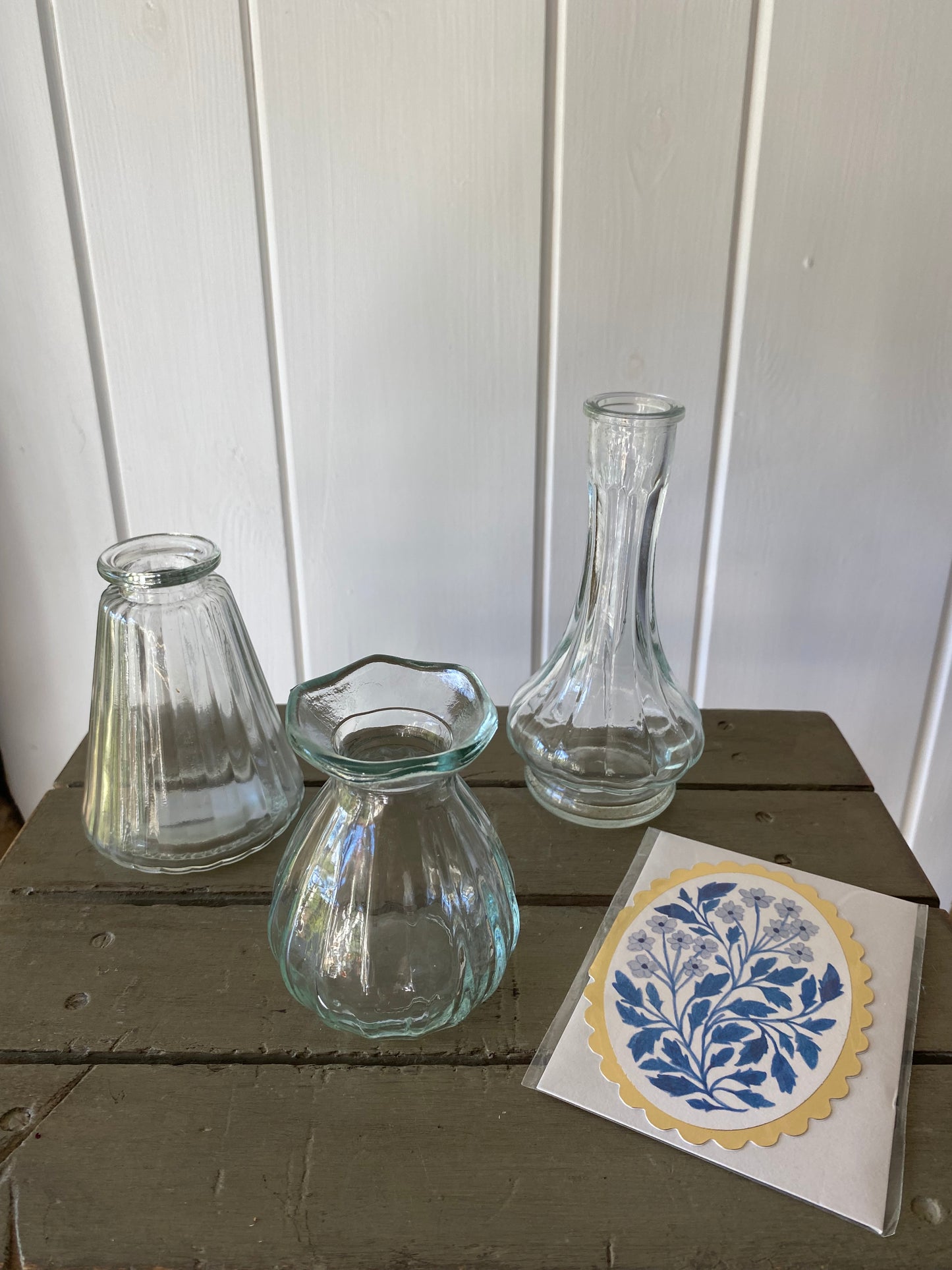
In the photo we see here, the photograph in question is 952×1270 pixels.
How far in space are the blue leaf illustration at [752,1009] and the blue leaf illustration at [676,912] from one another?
0.06 metres

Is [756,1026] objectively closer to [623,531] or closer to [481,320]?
[623,531]

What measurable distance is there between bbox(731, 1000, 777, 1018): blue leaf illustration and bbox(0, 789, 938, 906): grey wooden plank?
10 centimetres

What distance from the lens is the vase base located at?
0.58m

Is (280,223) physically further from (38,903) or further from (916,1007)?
(916,1007)

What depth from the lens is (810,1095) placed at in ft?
1.34

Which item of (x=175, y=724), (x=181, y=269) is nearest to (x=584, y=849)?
(x=175, y=724)

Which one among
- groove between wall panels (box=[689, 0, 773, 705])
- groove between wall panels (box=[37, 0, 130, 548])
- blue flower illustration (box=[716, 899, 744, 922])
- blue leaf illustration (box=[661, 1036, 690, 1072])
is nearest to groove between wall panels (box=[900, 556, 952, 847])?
groove between wall panels (box=[689, 0, 773, 705])

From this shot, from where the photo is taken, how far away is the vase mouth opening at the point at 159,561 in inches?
19.3

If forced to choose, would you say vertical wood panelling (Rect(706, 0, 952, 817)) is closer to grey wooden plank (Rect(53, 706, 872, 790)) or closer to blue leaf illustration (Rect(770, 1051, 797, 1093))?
grey wooden plank (Rect(53, 706, 872, 790))

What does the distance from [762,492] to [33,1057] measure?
638 millimetres

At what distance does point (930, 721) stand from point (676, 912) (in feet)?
1.61

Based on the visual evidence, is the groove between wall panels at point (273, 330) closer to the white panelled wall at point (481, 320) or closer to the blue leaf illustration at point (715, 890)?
the white panelled wall at point (481, 320)

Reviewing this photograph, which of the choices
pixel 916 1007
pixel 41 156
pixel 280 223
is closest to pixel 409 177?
pixel 280 223

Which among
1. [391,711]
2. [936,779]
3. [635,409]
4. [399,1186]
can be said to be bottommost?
[936,779]
